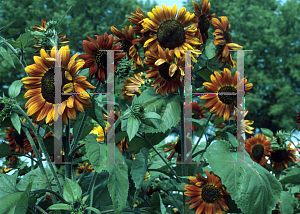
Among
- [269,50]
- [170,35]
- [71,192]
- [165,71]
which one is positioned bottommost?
[71,192]

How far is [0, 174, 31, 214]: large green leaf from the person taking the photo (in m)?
0.70

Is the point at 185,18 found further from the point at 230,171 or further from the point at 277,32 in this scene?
the point at 277,32

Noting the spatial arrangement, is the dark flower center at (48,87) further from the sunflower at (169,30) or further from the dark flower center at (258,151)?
the dark flower center at (258,151)

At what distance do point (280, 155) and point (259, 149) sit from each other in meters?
0.11

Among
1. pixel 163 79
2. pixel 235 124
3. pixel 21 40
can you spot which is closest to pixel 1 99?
pixel 21 40

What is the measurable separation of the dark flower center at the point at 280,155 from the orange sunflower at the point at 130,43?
935 millimetres

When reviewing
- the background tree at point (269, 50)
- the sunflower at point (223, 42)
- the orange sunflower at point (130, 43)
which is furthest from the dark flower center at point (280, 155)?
the background tree at point (269, 50)

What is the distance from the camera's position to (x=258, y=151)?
61.2 inches

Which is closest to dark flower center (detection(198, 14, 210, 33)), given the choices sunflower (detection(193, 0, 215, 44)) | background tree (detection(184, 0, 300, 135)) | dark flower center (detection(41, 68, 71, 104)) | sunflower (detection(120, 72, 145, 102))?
sunflower (detection(193, 0, 215, 44))

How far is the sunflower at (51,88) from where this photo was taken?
0.75 metres

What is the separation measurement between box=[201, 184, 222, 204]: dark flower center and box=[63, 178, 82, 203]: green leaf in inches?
18.3

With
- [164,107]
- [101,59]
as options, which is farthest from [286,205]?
[101,59]

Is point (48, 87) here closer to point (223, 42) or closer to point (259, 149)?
point (223, 42)

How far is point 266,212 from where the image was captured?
894mm
